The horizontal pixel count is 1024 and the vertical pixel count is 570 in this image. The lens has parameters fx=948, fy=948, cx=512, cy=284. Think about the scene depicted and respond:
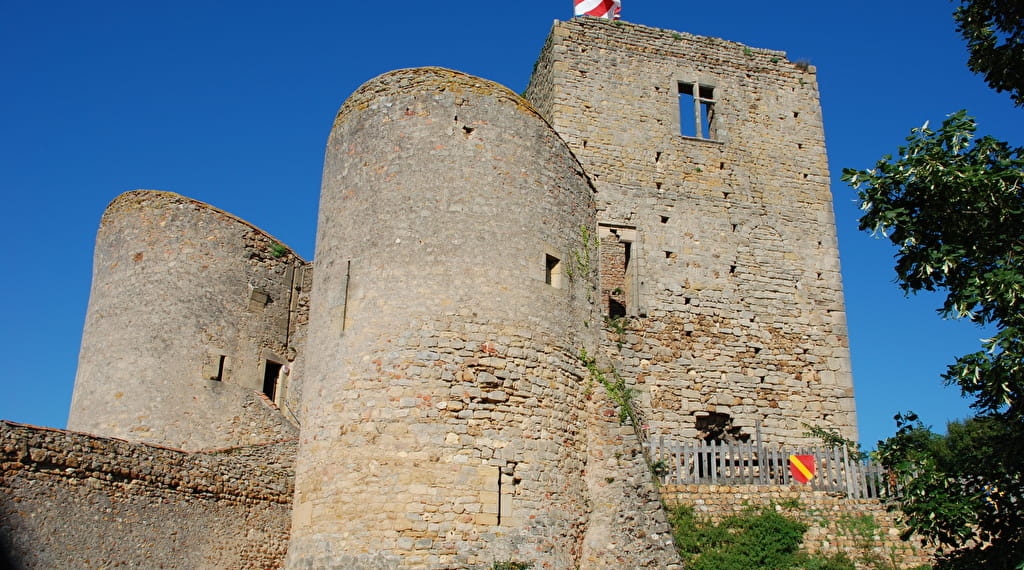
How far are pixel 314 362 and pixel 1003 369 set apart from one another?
8408mm

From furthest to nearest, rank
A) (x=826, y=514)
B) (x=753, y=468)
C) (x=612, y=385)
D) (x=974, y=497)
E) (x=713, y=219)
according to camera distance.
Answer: (x=713, y=219), (x=753, y=468), (x=826, y=514), (x=612, y=385), (x=974, y=497)

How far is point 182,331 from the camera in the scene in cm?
1625

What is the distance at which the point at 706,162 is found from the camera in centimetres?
1845

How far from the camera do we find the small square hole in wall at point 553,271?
13641mm

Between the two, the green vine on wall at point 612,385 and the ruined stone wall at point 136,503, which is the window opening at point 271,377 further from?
the green vine on wall at point 612,385

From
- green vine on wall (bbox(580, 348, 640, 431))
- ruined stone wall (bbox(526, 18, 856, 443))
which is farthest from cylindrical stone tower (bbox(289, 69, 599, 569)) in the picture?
ruined stone wall (bbox(526, 18, 856, 443))

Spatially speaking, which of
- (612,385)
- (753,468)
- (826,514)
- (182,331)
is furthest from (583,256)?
(182,331)

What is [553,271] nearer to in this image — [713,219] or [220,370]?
[713,219]

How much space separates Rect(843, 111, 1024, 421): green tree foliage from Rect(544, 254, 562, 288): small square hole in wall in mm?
4270

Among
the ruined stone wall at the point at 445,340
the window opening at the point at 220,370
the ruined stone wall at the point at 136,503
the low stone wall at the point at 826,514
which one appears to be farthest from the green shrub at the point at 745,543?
the window opening at the point at 220,370

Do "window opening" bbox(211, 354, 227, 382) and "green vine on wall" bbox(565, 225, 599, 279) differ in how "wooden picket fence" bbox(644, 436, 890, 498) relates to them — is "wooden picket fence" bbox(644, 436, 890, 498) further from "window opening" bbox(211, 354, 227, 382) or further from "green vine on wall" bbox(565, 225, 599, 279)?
"window opening" bbox(211, 354, 227, 382)

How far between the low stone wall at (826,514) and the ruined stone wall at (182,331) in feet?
24.0

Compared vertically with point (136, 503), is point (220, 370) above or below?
above

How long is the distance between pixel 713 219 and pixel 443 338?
7577mm
